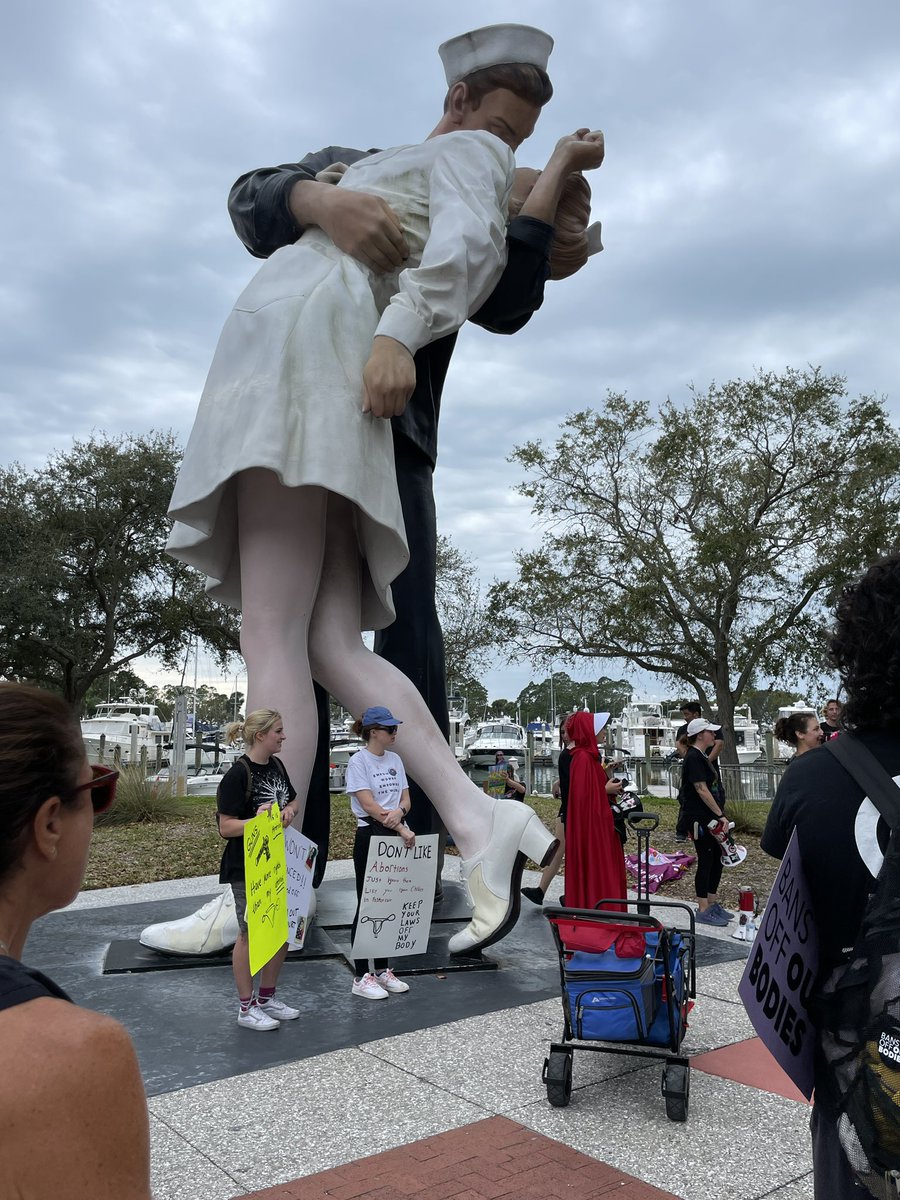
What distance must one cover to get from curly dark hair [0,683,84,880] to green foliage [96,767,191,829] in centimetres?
1288

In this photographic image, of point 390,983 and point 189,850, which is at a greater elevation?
point 390,983

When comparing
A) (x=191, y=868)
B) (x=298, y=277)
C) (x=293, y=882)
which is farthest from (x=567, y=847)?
(x=191, y=868)

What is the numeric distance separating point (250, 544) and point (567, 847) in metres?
3.04

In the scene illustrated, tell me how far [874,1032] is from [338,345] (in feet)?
12.3

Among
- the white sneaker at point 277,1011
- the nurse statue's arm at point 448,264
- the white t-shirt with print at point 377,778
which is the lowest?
the white sneaker at point 277,1011

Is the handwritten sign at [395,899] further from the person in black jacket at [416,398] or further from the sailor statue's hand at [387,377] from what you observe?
the sailor statue's hand at [387,377]

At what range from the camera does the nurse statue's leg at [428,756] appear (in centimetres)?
452

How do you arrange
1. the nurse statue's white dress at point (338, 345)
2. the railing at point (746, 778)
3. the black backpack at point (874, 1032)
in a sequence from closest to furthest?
the black backpack at point (874, 1032) → the nurse statue's white dress at point (338, 345) → the railing at point (746, 778)

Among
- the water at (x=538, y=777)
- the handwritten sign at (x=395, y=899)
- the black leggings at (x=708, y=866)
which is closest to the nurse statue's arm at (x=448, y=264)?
the handwritten sign at (x=395, y=899)

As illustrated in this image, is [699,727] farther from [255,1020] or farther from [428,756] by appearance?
[255,1020]

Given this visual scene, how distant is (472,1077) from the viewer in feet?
11.2

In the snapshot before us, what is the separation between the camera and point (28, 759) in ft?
3.73

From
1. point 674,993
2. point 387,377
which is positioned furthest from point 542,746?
point 674,993

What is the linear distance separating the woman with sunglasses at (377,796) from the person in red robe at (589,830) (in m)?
1.84
